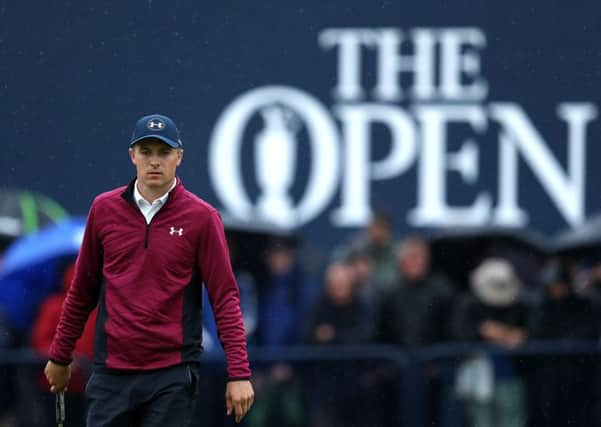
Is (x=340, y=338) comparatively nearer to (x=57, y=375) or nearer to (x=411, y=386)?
(x=411, y=386)

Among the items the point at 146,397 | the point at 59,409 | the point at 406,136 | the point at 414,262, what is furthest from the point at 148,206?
the point at 406,136

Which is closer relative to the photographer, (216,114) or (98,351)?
(98,351)

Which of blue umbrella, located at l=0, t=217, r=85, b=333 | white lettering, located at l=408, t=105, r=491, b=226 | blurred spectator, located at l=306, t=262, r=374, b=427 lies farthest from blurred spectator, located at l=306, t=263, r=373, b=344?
blue umbrella, located at l=0, t=217, r=85, b=333

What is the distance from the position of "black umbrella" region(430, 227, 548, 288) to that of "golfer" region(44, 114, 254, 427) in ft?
12.4

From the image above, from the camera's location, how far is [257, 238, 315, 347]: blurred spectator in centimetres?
845

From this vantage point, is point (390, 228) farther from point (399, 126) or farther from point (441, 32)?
point (441, 32)

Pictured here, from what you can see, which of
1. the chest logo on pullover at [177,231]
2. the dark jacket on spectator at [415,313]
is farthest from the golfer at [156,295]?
the dark jacket on spectator at [415,313]

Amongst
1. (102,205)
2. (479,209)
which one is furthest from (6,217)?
(102,205)

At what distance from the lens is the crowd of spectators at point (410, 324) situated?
8156 millimetres

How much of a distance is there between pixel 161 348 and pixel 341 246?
3.75m

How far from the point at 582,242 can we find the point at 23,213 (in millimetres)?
3129

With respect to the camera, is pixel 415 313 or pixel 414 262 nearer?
pixel 415 313

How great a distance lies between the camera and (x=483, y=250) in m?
8.62

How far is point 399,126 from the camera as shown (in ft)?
28.6
